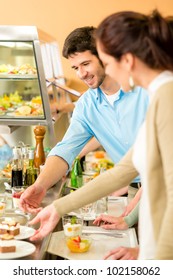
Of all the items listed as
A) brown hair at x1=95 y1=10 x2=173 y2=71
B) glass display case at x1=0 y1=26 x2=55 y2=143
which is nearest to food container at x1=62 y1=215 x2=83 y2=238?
brown hair at x1=95 y1=10 x2=173 y2=71

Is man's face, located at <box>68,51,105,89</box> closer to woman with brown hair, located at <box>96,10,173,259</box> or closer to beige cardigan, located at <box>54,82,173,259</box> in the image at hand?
woman with brown hair, located at <box>96,10,173,259</box>

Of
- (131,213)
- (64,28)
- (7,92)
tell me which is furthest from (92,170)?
(64,28)

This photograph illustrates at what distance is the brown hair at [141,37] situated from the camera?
1.56 meters

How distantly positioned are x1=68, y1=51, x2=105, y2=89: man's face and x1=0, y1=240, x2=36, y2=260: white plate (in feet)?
3.68

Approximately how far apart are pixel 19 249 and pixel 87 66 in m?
1.22

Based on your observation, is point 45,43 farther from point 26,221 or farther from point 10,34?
point 26,221

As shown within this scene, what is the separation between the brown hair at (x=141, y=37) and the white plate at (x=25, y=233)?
936 millimetres

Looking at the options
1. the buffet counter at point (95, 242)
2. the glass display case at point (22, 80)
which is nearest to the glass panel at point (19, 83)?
the glass display case at point (22, 80)

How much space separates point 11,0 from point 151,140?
579 centimetres

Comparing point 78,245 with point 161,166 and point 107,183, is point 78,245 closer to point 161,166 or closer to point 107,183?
point 107,183

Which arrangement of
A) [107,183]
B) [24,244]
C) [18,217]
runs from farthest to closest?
[18,217] < [24,244] < [107,183]

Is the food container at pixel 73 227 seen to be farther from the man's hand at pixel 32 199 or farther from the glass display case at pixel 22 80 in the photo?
the glass display case at pixel 22 80

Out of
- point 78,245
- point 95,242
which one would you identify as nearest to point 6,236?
point 78,245

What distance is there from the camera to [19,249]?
6.93 feet
